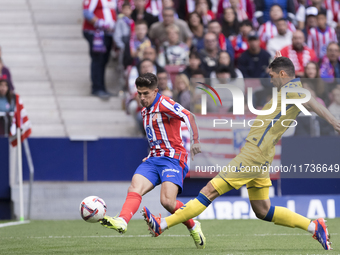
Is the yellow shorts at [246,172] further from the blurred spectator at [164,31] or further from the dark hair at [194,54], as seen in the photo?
the blurred spectator at [164,31]

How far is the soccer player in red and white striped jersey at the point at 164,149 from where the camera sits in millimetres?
6539

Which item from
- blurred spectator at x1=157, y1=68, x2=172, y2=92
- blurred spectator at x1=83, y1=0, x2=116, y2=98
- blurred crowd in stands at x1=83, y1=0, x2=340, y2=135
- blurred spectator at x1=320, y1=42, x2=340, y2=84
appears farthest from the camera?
blurred spectator at x1=83, y1=0, x2=116, y2=98

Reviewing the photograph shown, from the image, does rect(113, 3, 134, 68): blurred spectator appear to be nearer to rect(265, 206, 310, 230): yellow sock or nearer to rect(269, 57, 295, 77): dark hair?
rect(269, 57, 295, 77): dark hair

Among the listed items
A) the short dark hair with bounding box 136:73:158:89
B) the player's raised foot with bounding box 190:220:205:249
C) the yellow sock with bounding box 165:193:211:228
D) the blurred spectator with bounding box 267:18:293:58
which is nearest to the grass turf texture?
the player's raised foot with bounding box 190:220:205:249

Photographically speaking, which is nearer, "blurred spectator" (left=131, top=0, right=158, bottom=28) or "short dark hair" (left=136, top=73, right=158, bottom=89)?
"short dark hair" (left=136, top=73, right=158, bottom=89)

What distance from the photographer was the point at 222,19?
1402 centimetres

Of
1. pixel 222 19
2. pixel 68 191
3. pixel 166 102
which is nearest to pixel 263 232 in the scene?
pixel 166 102

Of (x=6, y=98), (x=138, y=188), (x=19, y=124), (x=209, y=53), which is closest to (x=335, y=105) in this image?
(x=209, y=53)

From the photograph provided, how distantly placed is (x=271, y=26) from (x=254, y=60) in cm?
162

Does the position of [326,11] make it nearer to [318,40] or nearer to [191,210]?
[318,40]

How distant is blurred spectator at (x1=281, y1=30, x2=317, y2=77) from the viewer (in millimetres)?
12289

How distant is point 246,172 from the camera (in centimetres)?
612

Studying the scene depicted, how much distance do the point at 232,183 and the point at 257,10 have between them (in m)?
9.26

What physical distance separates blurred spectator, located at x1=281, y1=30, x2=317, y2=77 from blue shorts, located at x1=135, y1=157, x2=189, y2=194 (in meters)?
6.27
